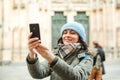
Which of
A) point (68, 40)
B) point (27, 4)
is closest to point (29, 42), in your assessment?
point (68, 40)

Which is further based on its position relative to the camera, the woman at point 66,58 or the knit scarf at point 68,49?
the knit scarf at point 68,49

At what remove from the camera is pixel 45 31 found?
2803cm

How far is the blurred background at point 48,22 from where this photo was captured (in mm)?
27234

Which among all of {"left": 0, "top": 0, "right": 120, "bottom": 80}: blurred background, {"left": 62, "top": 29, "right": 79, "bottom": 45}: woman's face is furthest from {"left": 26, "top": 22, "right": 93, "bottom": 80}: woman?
{"left": 0, "top": 0, "right": 120, "bottom": 80}: blurred background

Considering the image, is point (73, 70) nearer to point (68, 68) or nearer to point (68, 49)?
point (68, 68)

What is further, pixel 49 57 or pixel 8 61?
pixel 8 61

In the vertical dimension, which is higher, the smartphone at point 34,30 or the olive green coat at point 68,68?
the smartphone at point 34,30

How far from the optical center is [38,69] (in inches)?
126

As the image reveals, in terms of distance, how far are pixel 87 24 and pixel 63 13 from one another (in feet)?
6.61

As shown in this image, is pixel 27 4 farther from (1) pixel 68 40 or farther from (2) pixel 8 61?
(1) pixel 68 40

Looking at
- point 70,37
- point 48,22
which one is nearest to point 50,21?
point 48,22

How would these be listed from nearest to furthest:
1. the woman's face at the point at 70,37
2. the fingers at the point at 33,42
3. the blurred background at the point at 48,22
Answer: the fingers at the point at 33,42 → the woman's face at the point at 70,37 → the blurred background at the point at 48,22

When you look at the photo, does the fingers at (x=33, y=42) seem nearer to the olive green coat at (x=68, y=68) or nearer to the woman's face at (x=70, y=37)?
the olive green coat at (x=68, y=68)

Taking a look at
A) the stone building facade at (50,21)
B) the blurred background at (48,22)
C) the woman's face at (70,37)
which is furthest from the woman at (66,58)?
the stone building facade at (50,21)
